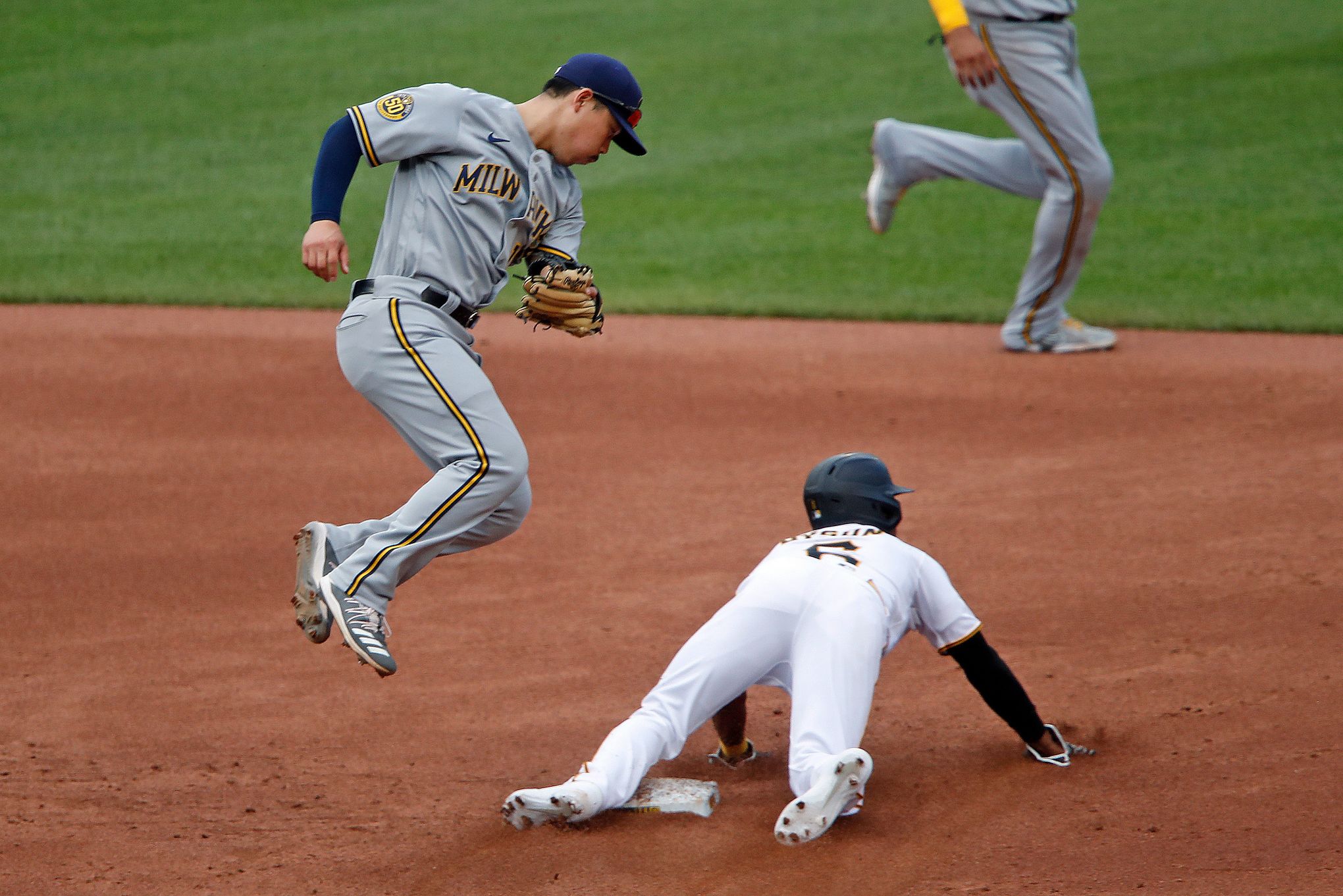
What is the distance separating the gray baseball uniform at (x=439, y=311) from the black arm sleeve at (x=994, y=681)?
1.31 metres

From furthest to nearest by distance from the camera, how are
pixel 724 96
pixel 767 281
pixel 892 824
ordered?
pixel 724 96 → pixel 767 281 → pixel 892 824

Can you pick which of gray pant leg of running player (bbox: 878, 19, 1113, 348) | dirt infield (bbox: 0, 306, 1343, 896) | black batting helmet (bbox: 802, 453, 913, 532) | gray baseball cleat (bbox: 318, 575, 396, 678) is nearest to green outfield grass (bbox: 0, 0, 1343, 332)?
gray pant leg of running player (bbox: 878, 19, 1113, 348)

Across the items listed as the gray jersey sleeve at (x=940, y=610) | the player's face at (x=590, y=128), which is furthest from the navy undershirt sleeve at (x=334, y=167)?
the gray jersey sleeve at (x=940, y=610)

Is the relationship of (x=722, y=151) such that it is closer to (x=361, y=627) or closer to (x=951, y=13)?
(x=951, y=13)

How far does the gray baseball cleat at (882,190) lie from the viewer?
883 cm

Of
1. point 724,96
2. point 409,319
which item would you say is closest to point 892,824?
point 409,319

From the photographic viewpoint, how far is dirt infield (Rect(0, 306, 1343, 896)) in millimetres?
3828

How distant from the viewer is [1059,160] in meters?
8.21

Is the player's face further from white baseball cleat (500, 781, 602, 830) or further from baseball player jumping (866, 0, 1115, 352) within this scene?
baseball player jumping (866, 0, 1115, 352)

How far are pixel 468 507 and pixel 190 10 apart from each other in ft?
61.0

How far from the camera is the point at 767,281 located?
10992 millimetres

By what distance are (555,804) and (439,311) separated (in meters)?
1.40

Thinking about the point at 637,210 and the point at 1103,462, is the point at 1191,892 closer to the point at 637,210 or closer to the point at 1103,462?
the point at 1103,462

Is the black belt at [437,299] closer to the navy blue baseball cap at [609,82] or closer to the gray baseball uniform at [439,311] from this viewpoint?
the gray baseball uniform at [439,311]
